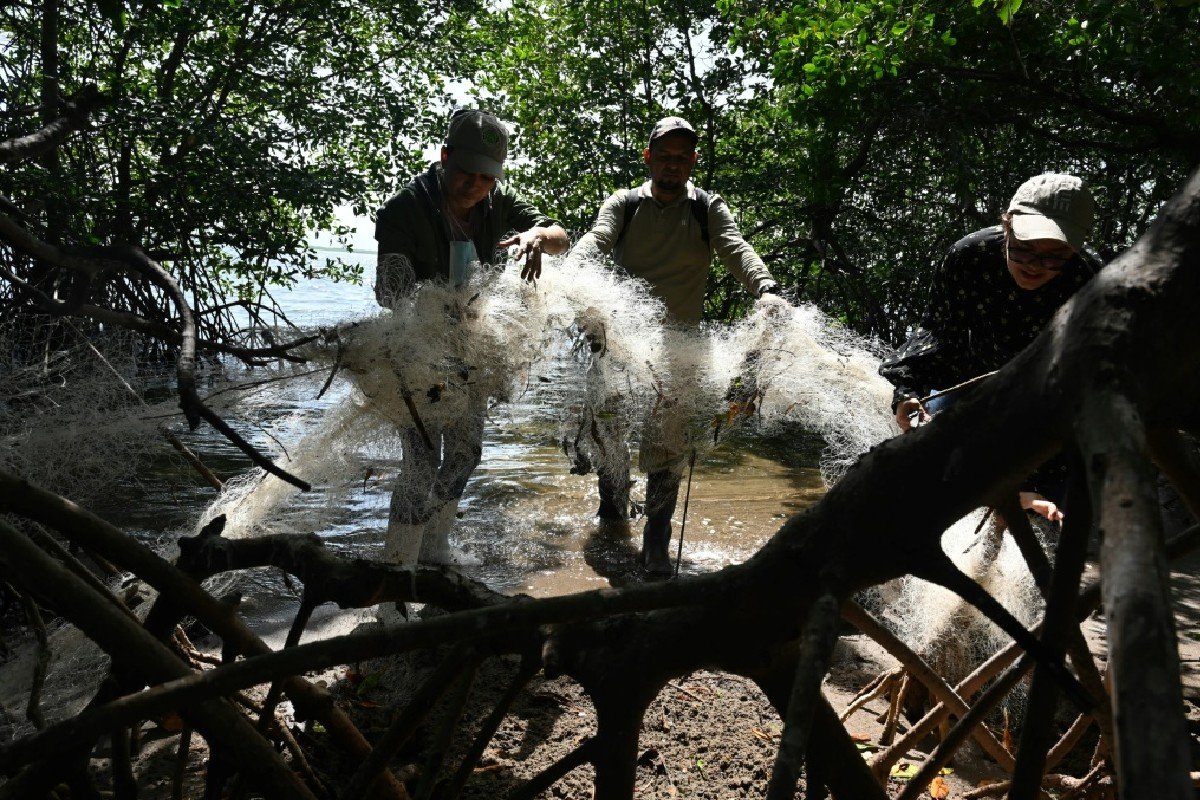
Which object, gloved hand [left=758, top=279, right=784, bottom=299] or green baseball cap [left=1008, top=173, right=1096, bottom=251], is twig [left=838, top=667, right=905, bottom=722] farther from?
gloved hand [left=758, top=279, right=784, bottom=299]

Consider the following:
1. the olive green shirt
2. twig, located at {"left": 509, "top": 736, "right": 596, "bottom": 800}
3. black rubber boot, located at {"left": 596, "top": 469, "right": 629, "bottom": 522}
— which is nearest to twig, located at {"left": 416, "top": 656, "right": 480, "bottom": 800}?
twig, located at {"left": 509, "top": 736, "right": 596, "bottom": 800}

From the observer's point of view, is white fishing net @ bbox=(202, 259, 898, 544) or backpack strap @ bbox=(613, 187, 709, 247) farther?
backpack strap @ bbox=(613, 187, 709, 247)

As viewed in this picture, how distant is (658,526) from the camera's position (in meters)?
4.96

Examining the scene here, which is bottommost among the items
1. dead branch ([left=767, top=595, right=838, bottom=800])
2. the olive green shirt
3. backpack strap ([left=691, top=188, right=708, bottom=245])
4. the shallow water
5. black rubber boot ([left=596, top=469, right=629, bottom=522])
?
the shallow water

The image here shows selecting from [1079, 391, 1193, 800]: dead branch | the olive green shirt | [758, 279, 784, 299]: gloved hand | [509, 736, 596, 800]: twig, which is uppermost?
the olive green shirt

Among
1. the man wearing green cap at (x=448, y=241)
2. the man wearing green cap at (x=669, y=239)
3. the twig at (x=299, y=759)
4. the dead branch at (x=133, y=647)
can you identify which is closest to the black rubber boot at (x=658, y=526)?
the man wearing green cap at (x=669, y=239)

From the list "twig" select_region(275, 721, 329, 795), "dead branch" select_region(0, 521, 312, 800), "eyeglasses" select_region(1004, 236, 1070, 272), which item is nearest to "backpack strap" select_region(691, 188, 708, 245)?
"eyeglasses" select_region(1004, 236, 1070, 272)

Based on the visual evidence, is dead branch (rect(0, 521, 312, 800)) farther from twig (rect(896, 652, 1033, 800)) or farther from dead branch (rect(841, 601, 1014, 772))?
twig (rect(896, 652, 1033, 800))

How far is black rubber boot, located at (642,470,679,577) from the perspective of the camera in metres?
4.79

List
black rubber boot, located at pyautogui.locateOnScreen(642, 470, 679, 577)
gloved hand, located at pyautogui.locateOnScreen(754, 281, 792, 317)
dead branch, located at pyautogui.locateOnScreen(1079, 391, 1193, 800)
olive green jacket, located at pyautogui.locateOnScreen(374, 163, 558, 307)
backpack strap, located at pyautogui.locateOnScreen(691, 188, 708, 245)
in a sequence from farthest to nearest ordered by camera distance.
Result: black rubber boot, located at pyautogui.locateOnScreen(642, 470, 679, 577) < backpack strap, located at pyautogui.locateOnScreen(691, 188, 708, 245) < gloved hand, located at pyautogui.locateOnScreen(754, 281, 792, 317) < olive green jacket, located at pyautogui.locateOnScreen(374, 163, 558, 307) < dead branch, located at pyautogui.locateOnScreen(1079, 391, 1193, 800)

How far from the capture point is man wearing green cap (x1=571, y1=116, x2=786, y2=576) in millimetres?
4504

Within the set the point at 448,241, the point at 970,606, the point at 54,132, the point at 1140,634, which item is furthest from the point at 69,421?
the point at 1140,634

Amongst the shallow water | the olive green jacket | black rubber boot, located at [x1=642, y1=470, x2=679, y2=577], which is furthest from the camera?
black rubber boot, located at [x1=642, y1=470, x2=679, y2=577]

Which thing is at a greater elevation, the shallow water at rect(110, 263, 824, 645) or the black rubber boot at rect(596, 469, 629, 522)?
the black rubber boot at rect(596, 469, 629, 522)
